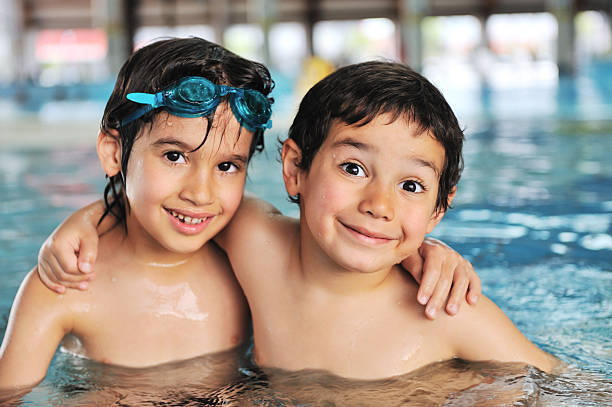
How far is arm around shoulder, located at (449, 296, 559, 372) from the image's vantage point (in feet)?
7.39

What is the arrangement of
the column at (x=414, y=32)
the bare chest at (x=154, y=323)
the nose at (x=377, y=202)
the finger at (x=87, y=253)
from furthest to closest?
the column at (x=414, y=32) → the bare chest at (x=154, y=323) → the finger at (x=87, y=253) → the nose at (x=377, y=202)

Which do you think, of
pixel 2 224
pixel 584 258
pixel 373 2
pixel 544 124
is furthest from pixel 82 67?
pixel 584 258

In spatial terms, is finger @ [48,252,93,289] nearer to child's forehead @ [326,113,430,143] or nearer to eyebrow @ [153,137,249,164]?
eyebrow @ [153,137,249,164]

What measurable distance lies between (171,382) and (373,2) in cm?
3476

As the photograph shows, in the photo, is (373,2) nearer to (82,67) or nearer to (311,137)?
(82,67)

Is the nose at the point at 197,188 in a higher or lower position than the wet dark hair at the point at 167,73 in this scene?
lower

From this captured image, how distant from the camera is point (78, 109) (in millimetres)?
17891

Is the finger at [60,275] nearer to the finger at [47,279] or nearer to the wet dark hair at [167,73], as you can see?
the finger at [47,279]

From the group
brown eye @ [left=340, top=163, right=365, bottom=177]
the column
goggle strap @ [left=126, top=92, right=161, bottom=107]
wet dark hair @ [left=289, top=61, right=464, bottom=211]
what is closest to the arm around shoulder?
wet dark hair @ [left=289, top=61, right=464, bottom=211]

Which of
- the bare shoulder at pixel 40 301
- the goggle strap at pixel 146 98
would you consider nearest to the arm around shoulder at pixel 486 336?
the goggle strap at pixel 146 98

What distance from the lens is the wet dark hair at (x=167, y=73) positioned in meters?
2.32

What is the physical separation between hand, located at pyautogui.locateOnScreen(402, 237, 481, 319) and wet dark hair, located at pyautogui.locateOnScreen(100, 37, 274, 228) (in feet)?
2.38

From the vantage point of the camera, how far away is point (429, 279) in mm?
2225

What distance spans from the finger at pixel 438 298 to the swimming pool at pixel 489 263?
23 centimetres
